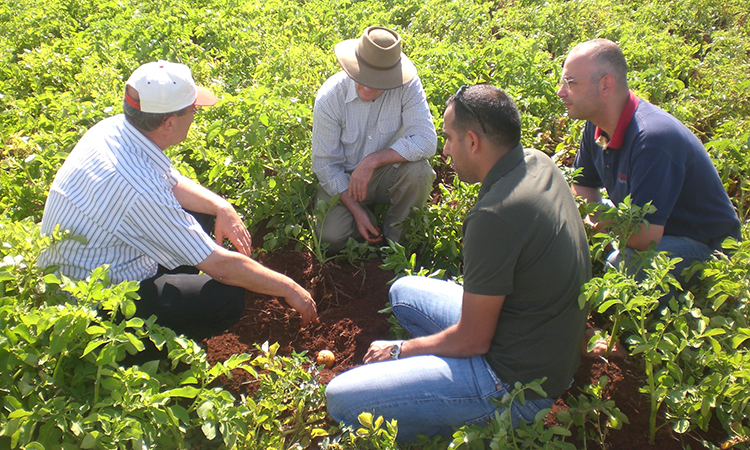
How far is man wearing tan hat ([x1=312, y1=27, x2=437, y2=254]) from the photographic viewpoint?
3.54 metres

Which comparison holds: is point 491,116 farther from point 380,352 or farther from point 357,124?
point 357,124

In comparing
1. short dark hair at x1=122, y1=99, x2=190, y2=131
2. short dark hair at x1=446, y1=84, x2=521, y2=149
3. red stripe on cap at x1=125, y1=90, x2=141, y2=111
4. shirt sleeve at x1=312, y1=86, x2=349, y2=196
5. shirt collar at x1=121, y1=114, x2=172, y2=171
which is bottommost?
shirt sleeve at x1=312, y1=86, x2=349, y2=196

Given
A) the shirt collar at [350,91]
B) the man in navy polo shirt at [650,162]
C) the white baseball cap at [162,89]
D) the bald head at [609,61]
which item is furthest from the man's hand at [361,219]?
the bald head at [609,61]

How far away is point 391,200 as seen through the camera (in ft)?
12.4

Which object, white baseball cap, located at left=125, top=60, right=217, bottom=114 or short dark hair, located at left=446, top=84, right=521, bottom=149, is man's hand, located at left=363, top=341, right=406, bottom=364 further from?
white baseball cap, located at left=125, top=60, right=217, bottom=114

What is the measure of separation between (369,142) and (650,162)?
167 centimetres

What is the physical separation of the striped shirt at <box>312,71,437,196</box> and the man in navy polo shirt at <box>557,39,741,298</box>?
898 mm

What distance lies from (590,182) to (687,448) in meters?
1.63

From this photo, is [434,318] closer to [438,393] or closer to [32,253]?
[438,393]

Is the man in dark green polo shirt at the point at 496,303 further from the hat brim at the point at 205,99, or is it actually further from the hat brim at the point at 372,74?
the hat brim at the point at 205,99

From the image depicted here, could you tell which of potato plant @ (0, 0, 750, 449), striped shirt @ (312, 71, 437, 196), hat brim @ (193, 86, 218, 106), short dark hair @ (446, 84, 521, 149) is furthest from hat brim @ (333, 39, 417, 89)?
short dark hair @ (446, 84, 521, 149)

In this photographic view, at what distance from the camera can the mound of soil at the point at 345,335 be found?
8.19 ft

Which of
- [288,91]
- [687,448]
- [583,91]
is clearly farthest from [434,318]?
[288,91]

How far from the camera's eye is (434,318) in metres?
2.66
